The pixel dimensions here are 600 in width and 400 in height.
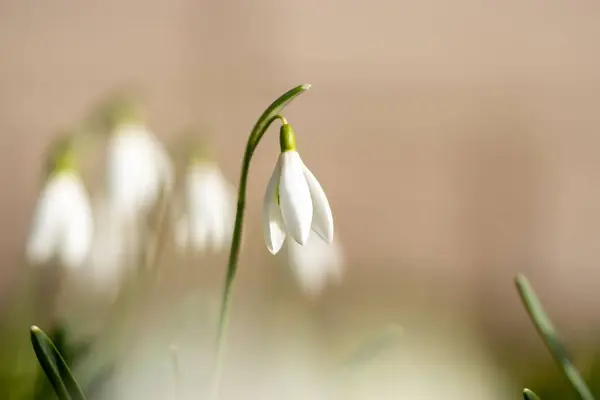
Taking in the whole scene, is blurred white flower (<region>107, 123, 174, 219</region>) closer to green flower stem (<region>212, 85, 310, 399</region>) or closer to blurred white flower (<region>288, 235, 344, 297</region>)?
blurred white flower (<region>288, 235, 344, 297</region>)

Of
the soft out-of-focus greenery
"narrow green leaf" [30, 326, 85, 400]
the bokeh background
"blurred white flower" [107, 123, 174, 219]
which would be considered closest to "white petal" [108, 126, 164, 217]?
"blurred white flower" [107, 123, 174, 219]

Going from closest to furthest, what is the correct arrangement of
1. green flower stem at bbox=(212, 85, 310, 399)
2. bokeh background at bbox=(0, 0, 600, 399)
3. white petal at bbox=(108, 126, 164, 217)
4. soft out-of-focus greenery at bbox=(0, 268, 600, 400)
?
green flower stem at bbox=(212, 85, 310, 399) → soft out-of-focus greenery at bbox=(0, 268, 600, 400) → white petal at bbox=(108, 126, 164, 217) → bokeh background at bbox=(0, 0, 600, 399)

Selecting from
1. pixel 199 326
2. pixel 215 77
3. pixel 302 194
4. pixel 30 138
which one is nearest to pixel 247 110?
pixel 215 77

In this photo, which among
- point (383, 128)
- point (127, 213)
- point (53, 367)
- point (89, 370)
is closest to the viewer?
point (53, 367)

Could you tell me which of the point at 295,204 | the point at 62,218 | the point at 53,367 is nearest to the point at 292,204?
the point at 295,204

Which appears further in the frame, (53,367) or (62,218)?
(62,218)

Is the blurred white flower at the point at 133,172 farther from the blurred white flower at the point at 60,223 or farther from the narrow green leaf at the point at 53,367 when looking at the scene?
the narrow green leaf at the point at 53,367

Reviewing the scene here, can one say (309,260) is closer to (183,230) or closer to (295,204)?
(183,230)

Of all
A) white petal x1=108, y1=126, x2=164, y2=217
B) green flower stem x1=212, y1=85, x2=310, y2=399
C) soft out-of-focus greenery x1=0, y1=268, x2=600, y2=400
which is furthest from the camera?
white petal x1=108, y1=126, x2=164, y2=217
